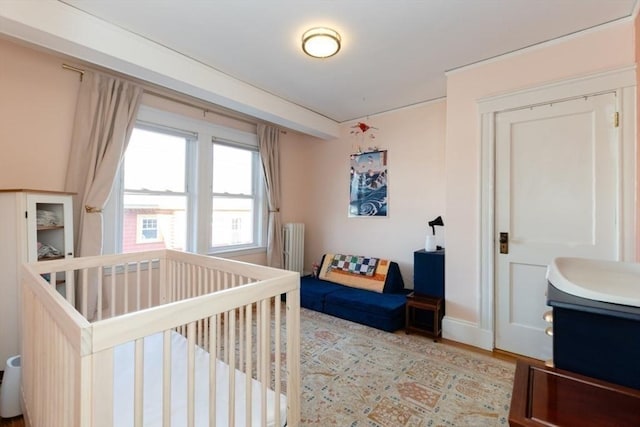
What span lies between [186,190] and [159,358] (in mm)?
2154

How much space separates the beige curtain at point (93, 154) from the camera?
94.7 inches

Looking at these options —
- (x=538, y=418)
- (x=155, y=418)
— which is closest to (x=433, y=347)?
(x=538, y=418)

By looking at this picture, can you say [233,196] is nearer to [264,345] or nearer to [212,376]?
[264,345]

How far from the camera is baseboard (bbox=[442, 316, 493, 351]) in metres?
2.46

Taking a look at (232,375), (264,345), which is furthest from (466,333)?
(232,375)

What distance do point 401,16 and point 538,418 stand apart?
214 cm

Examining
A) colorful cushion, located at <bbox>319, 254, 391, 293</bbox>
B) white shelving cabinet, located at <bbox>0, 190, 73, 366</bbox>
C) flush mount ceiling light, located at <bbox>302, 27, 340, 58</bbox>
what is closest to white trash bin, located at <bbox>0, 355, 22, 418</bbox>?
white shelving cabinet, located at <bbox>0, 190, 73, 366</bbox>

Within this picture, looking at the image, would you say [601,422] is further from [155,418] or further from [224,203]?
[224,203]

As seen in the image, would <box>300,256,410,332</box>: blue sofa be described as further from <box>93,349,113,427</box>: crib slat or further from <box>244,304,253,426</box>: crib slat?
<box>93,349,113,427</box>: crib slat

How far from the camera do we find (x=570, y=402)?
746 mm

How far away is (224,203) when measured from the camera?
3.67 meters

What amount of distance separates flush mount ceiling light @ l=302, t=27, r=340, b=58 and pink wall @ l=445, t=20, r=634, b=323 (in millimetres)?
1196

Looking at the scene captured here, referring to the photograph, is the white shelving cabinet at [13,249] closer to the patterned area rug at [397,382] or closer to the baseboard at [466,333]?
the patterned area rug at [397,382]

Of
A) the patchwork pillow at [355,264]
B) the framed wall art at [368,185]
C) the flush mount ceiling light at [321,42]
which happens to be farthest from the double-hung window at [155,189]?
the framed wall art at [368,185]
